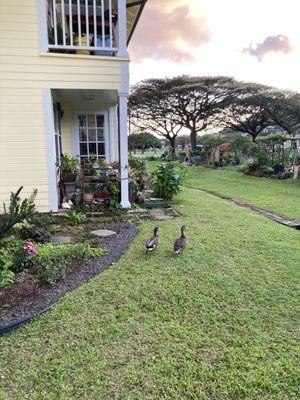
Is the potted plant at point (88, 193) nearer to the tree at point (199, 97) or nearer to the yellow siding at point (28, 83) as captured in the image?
the yellow siding at point (28, 83)

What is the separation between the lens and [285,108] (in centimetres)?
2262

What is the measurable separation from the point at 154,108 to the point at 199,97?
4313 mm

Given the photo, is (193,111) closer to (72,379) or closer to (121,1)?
(121,1)

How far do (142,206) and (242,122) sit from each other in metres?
22.4

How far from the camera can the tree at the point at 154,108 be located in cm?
2519

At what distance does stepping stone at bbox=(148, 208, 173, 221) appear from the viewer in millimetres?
5848

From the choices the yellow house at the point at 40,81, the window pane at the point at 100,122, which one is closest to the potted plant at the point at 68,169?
the yellow house at the point at 40,81

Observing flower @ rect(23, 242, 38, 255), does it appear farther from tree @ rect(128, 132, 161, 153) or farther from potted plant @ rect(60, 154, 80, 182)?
tree @ rect(128, 132, 161, 153)

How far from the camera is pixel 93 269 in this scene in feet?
11.6

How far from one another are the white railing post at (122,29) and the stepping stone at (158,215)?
3.04m

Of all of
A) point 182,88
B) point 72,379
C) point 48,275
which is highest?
point 182,88

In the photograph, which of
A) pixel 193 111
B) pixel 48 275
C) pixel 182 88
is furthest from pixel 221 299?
pixel 193 111

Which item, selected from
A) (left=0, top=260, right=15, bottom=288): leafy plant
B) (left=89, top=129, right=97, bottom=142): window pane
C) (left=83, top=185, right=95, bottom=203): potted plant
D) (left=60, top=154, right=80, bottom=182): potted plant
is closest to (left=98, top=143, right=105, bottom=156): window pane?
(left=89, top=129, right=97, bottom=142): window pane

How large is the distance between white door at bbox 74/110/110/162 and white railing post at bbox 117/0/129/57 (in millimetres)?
2765
